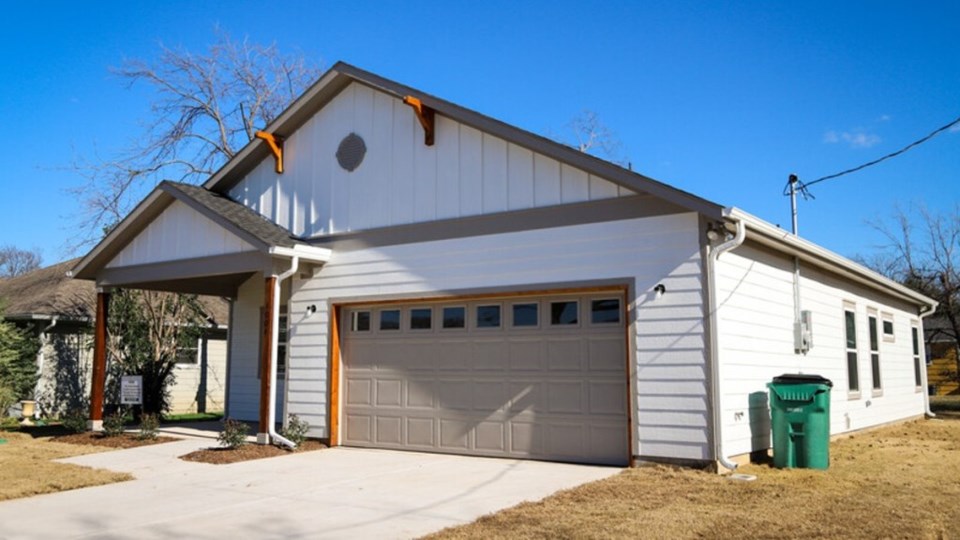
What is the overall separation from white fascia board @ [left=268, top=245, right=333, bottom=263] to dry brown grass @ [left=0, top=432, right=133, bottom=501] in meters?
3.80

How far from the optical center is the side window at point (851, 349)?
46.5ft

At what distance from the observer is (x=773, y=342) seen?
10969 mm

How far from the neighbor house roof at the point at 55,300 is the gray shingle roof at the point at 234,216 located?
16.7 feet

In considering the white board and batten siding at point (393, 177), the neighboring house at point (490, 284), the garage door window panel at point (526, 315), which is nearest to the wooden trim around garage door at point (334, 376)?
the neighboring house at point (490, 284)

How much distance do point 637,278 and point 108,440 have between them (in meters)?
8.71

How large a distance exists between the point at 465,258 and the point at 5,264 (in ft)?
189

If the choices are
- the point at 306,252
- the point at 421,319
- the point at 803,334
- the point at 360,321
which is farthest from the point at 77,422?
the point at 803,334

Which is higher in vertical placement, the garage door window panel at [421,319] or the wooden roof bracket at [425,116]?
the wooden roof bracket at [425,116]

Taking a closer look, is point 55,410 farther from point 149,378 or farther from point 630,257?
point 630,257

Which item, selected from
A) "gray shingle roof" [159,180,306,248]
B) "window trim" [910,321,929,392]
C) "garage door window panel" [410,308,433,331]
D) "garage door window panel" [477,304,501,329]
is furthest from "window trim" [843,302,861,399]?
"gray shingle roof" [159,180,306,248]

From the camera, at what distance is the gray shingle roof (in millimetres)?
12266

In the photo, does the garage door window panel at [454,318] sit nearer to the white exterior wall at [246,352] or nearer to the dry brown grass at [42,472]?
the dry brown grass at [42,472]

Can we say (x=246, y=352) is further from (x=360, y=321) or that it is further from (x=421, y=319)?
(x=421, y=319)

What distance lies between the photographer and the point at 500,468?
9859 millimetres
